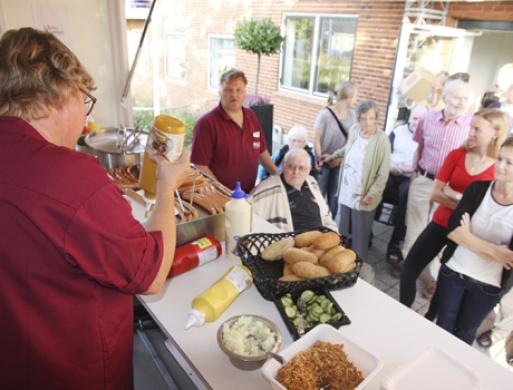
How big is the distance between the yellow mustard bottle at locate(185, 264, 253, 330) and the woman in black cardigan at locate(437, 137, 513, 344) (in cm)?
150

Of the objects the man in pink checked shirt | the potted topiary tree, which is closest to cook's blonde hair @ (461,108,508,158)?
the man in pink checked shirt

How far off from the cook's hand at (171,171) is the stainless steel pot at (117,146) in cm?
95

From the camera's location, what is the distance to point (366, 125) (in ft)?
11.1

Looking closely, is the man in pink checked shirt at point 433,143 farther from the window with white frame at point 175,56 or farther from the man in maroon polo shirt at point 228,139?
the window with white frame at point 175,56

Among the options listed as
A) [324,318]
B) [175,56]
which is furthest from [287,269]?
[175,56]

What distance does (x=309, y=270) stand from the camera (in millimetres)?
1478

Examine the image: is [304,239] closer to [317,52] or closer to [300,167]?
[300,167]

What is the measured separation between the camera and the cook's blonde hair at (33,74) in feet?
3.09

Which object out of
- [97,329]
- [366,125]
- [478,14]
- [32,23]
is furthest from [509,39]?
[97,329]

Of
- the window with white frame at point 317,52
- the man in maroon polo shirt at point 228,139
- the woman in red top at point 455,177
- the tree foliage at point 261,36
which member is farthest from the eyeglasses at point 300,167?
the window with white frame at point 317,52

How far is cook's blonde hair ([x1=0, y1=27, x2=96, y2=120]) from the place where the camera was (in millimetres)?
942

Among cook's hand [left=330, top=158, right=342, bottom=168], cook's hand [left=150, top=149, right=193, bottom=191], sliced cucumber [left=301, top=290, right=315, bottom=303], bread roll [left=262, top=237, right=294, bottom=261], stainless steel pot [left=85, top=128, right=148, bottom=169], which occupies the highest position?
cook's hand [left=150, top=149, right=193, bottom=191]

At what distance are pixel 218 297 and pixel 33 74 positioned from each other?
0.97m

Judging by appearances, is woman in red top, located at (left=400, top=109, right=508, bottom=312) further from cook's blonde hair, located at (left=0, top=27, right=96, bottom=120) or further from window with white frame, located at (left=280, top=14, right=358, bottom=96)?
window with white frame, located at (left=280, top=14, right=358, bottom=96)
